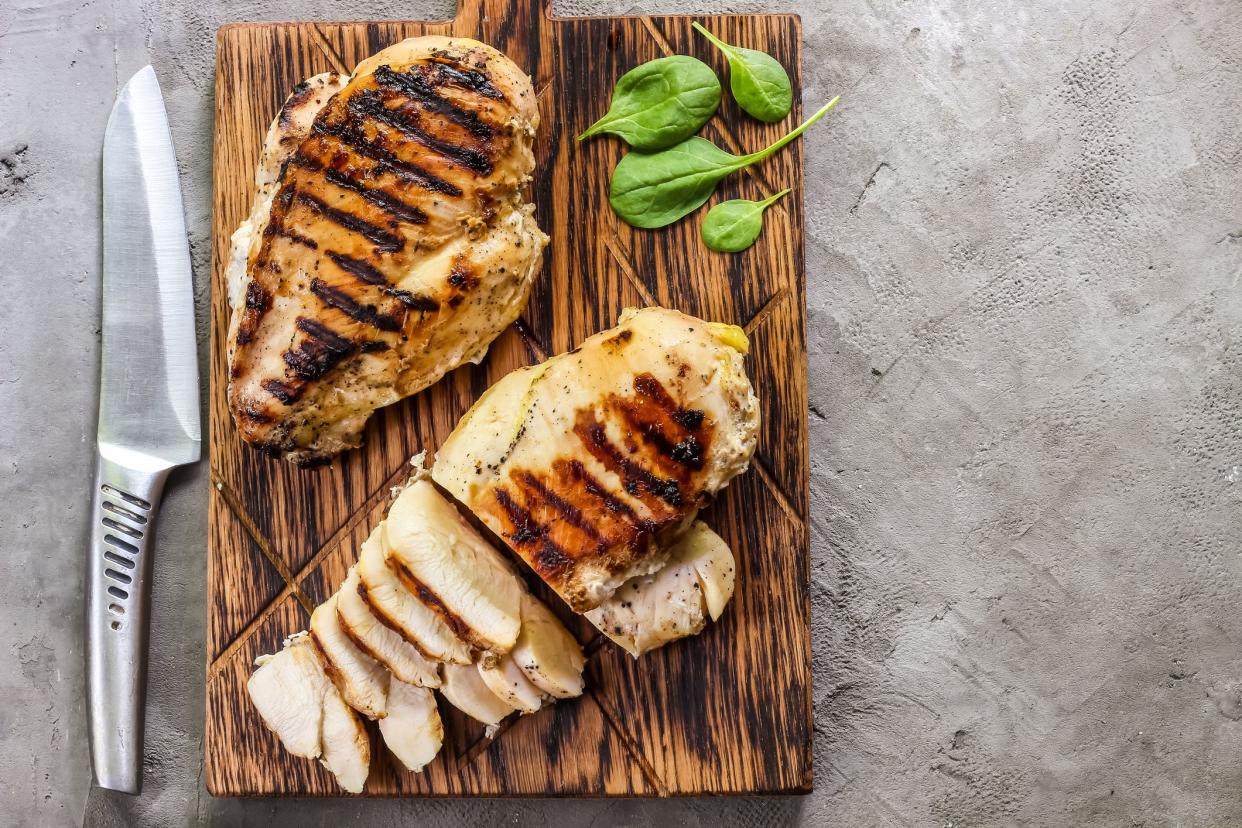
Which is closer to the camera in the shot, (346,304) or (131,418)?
(346,304)

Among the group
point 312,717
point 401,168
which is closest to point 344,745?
point 312,717

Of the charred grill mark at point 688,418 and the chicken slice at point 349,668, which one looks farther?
the chicken slice at point 349,668

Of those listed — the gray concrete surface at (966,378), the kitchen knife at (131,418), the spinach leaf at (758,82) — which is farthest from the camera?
the gray concrete surface at (966,378)

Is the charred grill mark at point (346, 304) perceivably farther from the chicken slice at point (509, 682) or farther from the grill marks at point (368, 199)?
the chicken slice at point (509, 682)

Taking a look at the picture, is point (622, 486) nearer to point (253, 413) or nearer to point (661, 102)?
point (253, 413)

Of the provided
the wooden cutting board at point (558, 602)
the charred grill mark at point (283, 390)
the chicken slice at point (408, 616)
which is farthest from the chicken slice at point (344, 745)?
the charred grill mark at point (283, 390)

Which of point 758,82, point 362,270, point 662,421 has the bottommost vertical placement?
point 662,421

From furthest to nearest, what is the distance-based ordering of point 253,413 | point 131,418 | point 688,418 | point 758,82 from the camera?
point 131,418 → point 758,82 → point 253,413 → point 688,418

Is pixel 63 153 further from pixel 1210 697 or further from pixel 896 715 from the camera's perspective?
pixel 1210 697
